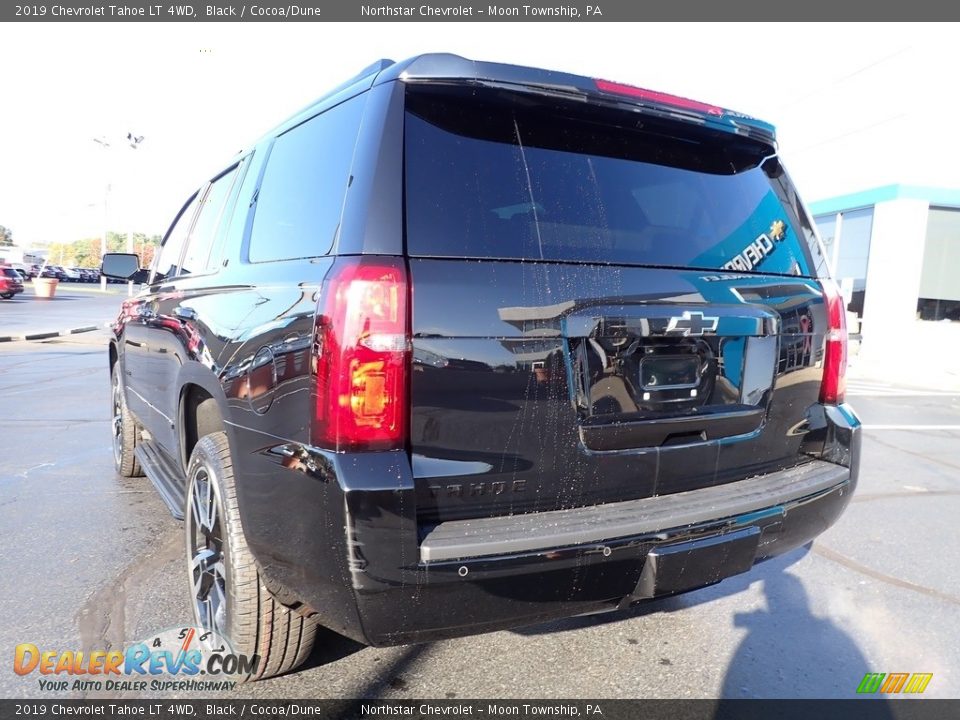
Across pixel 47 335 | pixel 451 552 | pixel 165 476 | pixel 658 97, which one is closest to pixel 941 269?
pixel 658 97

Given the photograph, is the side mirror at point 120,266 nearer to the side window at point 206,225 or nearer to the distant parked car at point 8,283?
the side window at point 206,225

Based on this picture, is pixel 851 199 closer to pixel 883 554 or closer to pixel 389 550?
pixel 883 554

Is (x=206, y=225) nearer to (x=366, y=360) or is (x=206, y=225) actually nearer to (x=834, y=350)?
(x=366, y=360)

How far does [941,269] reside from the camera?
2102 centimetres

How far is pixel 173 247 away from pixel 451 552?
11.4 ft

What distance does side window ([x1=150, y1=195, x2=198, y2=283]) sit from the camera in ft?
13.4

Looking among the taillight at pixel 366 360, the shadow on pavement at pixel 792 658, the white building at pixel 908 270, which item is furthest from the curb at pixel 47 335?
the white building at pixel 908 270

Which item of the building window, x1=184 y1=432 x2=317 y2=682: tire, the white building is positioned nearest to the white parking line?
x1=184 y1=432 x2=317 y2=682: tire

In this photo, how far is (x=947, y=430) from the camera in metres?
7.91

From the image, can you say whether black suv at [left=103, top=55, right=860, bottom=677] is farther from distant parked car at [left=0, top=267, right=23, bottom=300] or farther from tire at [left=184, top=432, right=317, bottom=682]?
distant parked car at [left=0, top=267, right=23, bottom=300]

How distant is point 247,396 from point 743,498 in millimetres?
1639

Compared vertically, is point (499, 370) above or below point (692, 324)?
below

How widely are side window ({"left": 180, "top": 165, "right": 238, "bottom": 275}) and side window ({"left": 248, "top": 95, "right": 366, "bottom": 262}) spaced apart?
66 cm

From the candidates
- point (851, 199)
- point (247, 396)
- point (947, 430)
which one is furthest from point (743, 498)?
point (851, 199)
